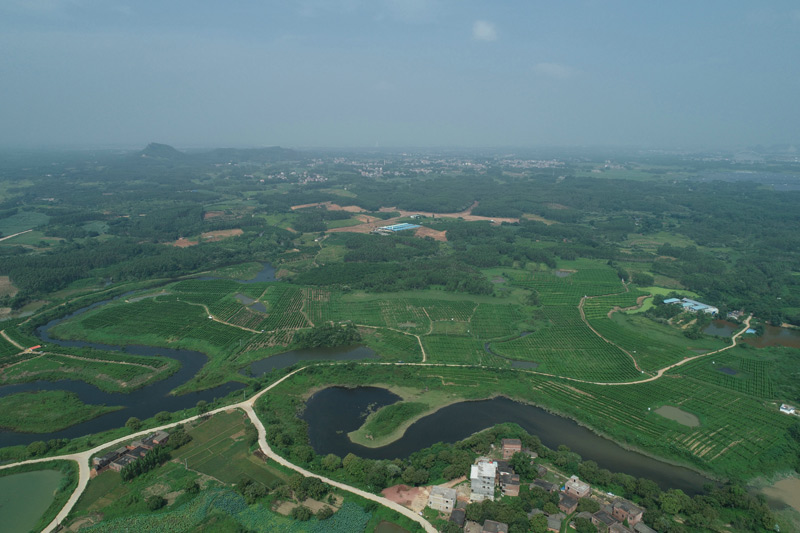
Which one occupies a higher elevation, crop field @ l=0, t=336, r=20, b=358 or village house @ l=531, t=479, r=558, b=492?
village house @ l=531, t=479, r=558, b=492

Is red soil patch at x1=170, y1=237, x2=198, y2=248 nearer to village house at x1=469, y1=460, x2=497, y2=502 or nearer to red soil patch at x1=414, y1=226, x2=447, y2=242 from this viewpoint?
red soil patch at x1=414, y1=226, x2=447, y2=242

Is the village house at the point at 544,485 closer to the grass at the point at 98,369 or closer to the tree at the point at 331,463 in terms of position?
the tree at the point at 331,463

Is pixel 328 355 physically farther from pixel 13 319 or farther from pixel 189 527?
pixel 13 319

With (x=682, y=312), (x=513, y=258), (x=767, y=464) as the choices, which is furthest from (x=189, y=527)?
(x=513, y=258)

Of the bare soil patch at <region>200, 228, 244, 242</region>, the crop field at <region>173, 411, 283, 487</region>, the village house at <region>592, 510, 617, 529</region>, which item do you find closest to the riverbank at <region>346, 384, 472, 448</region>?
the crop field at <region>173, 411, 283, 487</region>

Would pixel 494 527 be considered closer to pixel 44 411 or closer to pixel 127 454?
pixel 127 454
